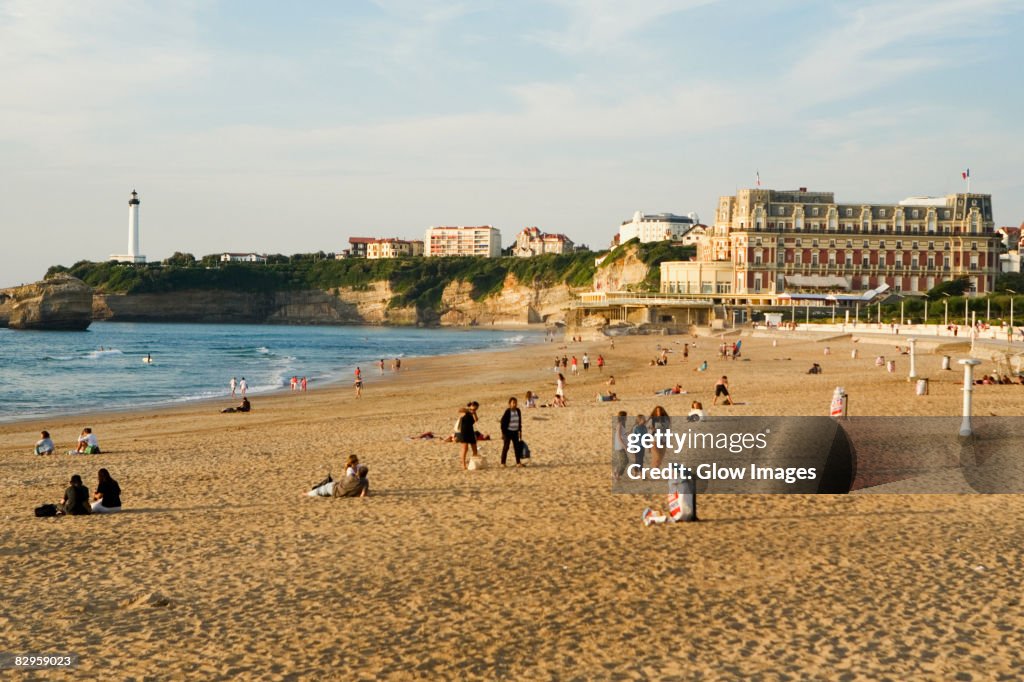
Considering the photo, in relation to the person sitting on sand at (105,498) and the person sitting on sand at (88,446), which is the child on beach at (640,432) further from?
the person sitting on sand at (88,446)

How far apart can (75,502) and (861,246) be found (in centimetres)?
10405

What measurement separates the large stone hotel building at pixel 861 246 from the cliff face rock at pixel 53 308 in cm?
8004

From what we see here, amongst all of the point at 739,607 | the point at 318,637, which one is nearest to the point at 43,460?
the point at 318,637

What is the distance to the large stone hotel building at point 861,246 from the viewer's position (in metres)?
105

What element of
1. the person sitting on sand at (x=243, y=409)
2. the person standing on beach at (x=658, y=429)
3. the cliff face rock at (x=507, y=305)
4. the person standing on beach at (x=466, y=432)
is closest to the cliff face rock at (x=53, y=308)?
the cliff face rock at (x=507, y=305)

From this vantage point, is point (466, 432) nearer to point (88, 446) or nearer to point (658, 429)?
point (658, 429)

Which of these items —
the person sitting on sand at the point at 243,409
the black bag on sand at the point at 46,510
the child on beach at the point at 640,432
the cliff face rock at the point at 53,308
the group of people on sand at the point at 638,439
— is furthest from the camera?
the cliff face rock at the point at 53,308

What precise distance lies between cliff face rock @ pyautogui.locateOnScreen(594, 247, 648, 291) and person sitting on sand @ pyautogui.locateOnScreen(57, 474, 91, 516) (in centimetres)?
13064

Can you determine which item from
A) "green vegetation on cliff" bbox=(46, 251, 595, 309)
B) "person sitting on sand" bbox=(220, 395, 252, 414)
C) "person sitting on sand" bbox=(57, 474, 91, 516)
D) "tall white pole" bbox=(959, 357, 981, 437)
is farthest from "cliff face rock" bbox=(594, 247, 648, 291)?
"person sitting on sand" bbox=(57, 474, 91, 516)

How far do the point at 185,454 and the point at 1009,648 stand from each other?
1649cm

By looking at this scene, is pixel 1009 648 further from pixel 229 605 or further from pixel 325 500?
pixel 325 500

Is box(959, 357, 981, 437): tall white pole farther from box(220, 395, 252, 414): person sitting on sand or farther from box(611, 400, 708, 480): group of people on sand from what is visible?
box(220, 395, 252, 414): person sitting on sand

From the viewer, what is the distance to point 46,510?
13.0 metres

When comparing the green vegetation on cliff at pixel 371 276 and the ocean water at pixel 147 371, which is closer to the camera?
the ocean water at pixel 147 371
